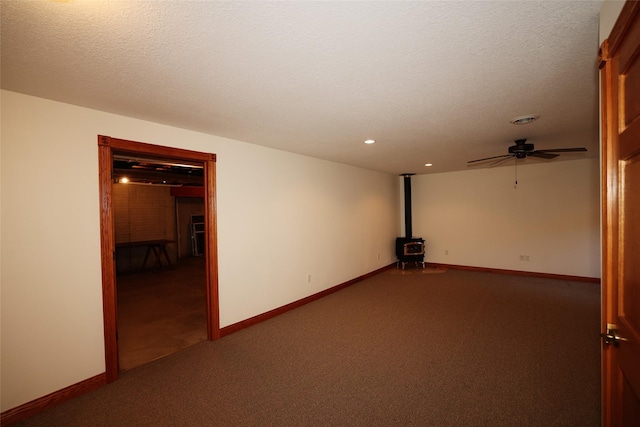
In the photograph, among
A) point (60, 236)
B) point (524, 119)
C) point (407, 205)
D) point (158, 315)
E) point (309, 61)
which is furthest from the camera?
point (407, 205)

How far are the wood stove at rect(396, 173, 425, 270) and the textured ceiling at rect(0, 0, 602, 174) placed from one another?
4.20 metres

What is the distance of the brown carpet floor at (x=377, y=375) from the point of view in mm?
2039

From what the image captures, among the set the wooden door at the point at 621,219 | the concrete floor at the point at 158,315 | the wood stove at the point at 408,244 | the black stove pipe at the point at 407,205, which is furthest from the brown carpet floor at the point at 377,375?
the black stove pipe at the point at 407,205

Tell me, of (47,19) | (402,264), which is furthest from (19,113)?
(402,264)

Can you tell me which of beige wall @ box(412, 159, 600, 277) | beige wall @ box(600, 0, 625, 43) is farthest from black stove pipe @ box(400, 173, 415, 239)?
beige wall @ box(600, 0, 625, 43)

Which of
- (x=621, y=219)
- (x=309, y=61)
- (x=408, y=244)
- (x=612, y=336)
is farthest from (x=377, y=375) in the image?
(x=408, y=244)

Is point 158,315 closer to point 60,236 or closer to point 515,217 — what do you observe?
point 60,236

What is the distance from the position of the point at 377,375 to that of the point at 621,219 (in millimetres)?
2140

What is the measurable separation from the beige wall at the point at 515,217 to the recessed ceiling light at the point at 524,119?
3.72m

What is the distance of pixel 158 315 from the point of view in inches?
161

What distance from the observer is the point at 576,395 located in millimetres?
2197

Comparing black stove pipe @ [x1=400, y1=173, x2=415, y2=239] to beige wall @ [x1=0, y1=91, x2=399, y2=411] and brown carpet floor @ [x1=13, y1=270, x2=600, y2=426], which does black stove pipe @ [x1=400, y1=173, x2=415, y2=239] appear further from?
beige wall @ [x1=0, y1=91, x2=399, y2=411]

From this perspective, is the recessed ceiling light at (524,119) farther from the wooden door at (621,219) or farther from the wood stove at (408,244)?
the wood stove at (408,244)

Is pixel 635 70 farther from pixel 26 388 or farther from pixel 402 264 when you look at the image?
pixel 402 264
